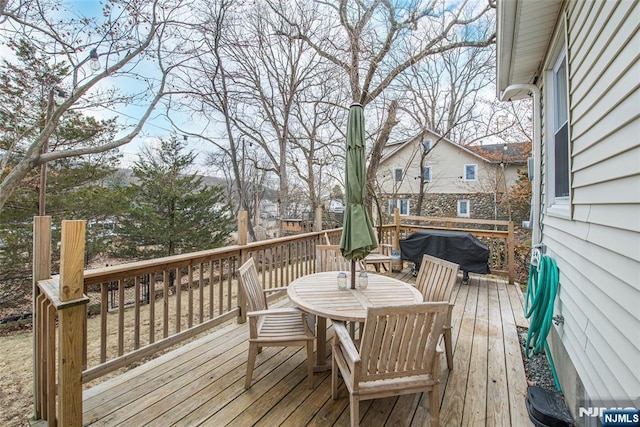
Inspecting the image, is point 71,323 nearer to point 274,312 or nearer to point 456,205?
point 274,312

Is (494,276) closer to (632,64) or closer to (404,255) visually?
(404,255)

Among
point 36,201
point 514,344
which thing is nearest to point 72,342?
point 514,344

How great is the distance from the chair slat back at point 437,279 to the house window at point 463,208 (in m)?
14.2

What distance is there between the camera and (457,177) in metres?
15.8

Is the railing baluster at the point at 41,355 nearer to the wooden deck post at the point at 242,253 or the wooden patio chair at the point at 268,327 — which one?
the wooden patio chair at the point at 268,327

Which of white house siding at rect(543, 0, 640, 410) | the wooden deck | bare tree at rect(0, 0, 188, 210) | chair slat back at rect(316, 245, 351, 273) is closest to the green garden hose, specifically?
white house siding at rect(543, 0, 640, 410)

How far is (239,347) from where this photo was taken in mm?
3080

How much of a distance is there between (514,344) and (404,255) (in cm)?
285

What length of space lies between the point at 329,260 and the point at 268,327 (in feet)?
4.72

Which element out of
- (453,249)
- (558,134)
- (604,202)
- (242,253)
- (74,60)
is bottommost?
(453,249)

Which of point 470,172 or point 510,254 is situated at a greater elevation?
point 470,172

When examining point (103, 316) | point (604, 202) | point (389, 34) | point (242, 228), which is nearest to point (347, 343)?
point (604, 202)

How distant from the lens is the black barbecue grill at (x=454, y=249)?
5227mm

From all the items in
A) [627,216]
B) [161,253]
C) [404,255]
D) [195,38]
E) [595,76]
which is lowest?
[161,253]
